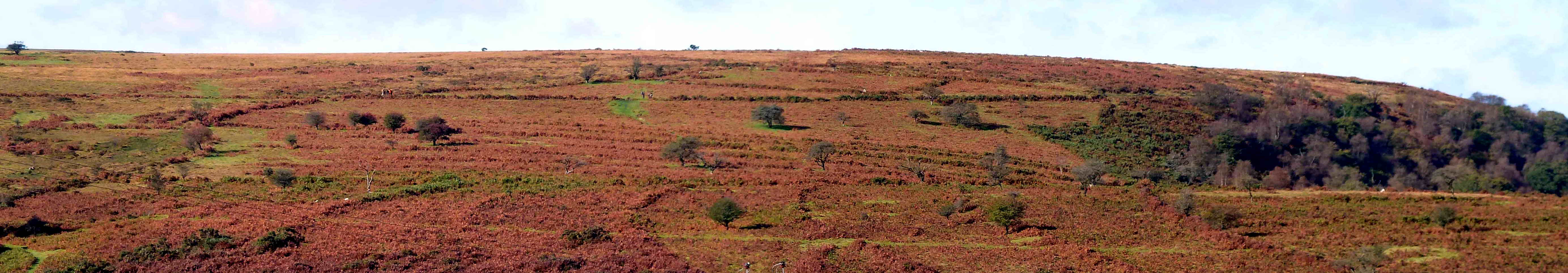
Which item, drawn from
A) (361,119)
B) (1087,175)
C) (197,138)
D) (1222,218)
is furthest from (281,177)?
(1222,218)

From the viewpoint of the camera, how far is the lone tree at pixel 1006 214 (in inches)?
1556

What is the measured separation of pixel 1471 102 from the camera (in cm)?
9394

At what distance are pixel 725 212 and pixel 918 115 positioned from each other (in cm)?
4185

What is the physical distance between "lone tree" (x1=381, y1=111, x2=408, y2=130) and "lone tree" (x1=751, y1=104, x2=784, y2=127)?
1154 inches

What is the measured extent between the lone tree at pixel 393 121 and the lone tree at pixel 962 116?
1865 inches

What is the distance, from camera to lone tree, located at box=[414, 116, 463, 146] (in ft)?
203

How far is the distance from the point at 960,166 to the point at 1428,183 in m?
43.5

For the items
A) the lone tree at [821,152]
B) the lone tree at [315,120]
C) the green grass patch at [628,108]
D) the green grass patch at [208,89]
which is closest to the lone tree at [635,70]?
the green grass patch at [628,108]

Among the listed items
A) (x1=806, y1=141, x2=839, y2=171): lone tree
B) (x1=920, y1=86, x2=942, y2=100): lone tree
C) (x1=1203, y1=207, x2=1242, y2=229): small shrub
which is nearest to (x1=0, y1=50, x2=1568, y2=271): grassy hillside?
(x1=1203, y1=207, x2=1242, y2=229): small shrub

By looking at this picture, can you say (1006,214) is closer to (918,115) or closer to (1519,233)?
(1519,233)

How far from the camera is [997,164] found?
56844mm

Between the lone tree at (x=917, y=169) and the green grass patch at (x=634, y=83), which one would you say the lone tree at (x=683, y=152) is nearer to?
the lone tree at (x=917, y=169)

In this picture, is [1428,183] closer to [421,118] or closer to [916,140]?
[916,140]

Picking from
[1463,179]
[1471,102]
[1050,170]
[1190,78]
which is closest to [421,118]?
[1050,170]
